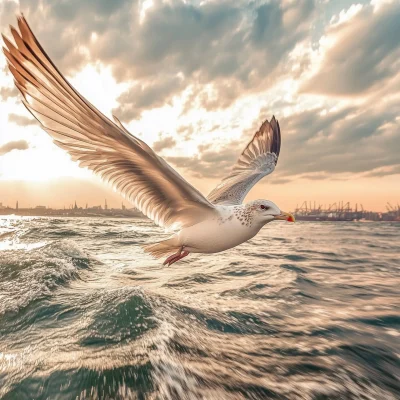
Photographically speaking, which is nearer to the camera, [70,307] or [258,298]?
[70,307]

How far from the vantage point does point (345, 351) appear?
155 inches

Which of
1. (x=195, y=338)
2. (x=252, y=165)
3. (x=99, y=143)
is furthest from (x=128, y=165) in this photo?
(x=252, y=165)

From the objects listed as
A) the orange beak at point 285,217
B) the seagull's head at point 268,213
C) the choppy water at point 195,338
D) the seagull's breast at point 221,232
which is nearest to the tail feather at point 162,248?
the seagull's breast at point 221,232

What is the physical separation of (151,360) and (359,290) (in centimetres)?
596

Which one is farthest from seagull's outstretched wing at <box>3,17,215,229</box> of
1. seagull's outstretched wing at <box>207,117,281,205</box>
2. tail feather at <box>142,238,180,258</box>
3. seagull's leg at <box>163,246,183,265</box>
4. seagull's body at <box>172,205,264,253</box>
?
seagull's outstretched wing at <box>207,117,281,205</box>

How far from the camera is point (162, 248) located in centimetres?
462

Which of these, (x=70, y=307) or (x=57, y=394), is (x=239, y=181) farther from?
(x=57, y=394)

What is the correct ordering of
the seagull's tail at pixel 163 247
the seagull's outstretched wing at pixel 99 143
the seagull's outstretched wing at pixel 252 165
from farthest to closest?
1. the seagull's outstretched wing at pixel 252 165
2. the seagull's tail at pixel 163 247
3. the seagull's outstretched wing at pixel 99 143

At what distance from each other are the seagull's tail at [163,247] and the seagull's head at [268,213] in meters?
1.28

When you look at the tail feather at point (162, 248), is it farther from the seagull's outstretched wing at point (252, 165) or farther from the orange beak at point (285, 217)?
the seagull's outstretched wing at point (252, 165)

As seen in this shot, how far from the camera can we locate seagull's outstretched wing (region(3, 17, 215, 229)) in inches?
97.0

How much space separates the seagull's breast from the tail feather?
26cm

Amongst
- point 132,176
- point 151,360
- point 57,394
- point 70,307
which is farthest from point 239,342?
point 70,307

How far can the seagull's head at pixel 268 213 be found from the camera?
12.9 ft
